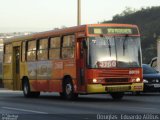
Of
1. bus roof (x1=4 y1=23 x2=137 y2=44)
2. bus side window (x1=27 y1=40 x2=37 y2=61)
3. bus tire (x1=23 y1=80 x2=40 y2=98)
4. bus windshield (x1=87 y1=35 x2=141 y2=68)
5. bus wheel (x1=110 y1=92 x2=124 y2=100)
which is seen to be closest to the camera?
bus windshield (x1=87 y1=35 x2=141 y2=68)

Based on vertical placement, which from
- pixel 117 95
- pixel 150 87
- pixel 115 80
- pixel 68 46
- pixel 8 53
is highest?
pixel 68 46

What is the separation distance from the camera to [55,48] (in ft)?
86.7

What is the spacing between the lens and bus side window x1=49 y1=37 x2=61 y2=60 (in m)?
26.2

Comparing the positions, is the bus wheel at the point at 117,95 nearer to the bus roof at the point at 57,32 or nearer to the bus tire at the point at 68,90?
the bus tire at the point at 68,90

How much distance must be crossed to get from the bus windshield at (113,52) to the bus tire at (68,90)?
155cm

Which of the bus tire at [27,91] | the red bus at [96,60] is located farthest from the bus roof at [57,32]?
the bus tire at [27,91]

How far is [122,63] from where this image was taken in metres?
24.0

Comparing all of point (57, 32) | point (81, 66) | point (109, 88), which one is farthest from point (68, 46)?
point (109, 88)

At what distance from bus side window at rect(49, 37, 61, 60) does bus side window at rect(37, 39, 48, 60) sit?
1.80ft

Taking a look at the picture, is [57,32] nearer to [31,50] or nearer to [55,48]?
[55,48]

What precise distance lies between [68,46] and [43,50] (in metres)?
2.79

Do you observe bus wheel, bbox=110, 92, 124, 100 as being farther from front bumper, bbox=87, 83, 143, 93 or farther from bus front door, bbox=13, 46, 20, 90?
bus front door, bbox=13, 46, 20, 90

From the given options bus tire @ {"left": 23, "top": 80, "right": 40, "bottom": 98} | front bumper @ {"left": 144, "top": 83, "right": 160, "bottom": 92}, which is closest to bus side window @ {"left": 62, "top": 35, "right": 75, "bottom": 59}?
bus tire @ {"left": 23, "top": 80, "right": 40, "bottom": 98}

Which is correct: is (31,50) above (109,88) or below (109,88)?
above
